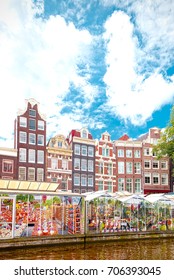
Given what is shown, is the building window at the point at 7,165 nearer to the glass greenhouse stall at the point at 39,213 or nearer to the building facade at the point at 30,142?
the building facade at the point at 30,142

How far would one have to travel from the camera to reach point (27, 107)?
88.4 ft

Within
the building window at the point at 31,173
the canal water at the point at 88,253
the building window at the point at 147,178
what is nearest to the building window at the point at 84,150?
the building window at the point at 31,173

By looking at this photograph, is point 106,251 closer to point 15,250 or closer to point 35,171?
point 15,250

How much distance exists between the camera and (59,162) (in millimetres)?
Answer: 27672

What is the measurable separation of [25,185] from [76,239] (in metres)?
3.29

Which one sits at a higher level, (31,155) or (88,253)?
(31,155)

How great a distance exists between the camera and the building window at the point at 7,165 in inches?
978

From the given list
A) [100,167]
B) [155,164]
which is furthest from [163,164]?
[100,167]

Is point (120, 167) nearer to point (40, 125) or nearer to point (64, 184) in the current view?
point (64, 184)

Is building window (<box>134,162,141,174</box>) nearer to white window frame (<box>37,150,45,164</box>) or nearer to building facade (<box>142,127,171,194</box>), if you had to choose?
building facade (<box>142,127,171,194</box>)

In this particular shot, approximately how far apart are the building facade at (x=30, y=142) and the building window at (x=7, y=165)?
53cm

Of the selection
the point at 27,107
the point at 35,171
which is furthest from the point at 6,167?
the point at 27,107
